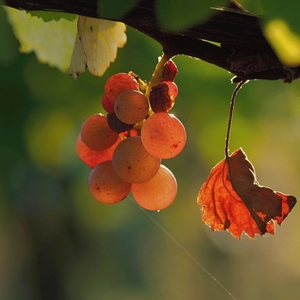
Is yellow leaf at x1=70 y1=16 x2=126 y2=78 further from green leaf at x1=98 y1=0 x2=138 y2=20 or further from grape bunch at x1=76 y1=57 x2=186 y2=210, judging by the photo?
green leaf at x1=98 y1=0 x2=138 y2=20

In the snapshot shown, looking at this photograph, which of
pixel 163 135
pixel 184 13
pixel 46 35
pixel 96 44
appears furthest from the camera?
pixel 46 35

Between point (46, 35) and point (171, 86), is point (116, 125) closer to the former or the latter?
point (171, 86)

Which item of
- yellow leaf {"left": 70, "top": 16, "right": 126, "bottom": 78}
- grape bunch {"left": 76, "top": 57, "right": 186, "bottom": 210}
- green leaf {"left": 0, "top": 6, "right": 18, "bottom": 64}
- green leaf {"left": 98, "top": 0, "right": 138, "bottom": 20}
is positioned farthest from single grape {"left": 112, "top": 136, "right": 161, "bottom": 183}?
green leaf {"left": 0, "top": 6, "right": 18, "bottom": 64}

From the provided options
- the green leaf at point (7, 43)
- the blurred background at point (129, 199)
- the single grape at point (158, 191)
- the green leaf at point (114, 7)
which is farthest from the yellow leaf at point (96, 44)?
the green leaf at point (7, 43)

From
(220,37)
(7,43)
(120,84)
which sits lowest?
(7,43)

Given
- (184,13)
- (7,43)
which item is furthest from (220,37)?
(7,43)

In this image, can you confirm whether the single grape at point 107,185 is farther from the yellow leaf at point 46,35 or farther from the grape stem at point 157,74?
the yellow leaf at point 46,35
